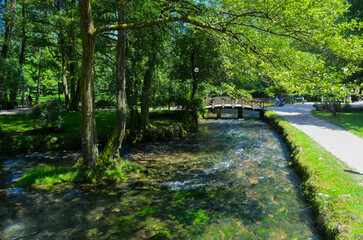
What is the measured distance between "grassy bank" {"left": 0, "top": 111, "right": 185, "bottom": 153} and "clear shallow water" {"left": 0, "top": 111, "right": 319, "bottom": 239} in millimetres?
2190

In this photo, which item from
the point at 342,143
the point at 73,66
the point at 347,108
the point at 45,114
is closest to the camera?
the point at 342,143

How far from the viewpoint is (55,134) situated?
15.3 metres

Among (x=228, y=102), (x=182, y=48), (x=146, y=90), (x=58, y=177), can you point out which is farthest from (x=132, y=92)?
(x=228, y=102)

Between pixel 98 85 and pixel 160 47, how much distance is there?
1527cm

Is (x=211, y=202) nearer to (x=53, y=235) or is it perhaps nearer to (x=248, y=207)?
(x=248, y=207)

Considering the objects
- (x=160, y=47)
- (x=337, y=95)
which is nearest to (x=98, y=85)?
(x=160, y=47)

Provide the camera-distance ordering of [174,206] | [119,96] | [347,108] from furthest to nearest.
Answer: [347,108] < [119,96] < [174,206]

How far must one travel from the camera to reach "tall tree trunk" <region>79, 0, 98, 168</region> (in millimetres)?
7434

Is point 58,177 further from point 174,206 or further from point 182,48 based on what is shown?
point 182,48

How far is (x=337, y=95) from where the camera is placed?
5758 mm

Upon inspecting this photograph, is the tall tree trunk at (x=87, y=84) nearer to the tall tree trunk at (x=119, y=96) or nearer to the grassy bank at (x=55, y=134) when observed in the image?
the tall tree trunk at (x=119, y=96)

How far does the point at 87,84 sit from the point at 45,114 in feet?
27.8

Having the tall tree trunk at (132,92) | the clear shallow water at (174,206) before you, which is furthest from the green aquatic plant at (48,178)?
the tall tree trunk at (132,92)

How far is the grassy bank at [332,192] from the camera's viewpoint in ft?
17.6
